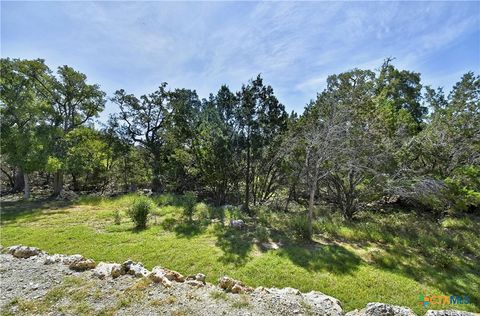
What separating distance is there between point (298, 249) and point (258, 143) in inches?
206

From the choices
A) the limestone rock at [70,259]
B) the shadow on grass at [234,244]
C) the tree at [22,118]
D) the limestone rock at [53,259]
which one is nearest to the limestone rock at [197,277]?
the shadow on grass at [234,244]

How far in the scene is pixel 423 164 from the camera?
10.5 metres

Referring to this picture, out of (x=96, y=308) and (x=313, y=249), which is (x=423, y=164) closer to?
(x=313, y=249)

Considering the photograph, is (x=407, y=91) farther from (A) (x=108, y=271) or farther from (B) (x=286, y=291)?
(A) (x=108, y=271)

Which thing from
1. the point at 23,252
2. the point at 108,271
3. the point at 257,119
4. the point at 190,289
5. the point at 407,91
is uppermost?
the point at 407,91

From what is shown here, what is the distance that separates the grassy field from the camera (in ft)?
15.4

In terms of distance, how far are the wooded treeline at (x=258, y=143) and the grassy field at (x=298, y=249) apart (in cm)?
116

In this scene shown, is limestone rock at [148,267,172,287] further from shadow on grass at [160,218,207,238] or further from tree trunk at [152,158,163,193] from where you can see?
tree trunk at [152,158,163,193]

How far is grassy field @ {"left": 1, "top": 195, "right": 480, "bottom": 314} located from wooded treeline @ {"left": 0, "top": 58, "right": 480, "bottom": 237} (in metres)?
1.16

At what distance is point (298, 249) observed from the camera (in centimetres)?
619

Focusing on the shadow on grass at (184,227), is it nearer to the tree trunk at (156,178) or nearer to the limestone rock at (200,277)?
the limestone rock at (200,277)

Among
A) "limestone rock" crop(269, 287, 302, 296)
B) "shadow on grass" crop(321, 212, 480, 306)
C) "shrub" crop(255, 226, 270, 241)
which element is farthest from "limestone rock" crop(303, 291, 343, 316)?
"shrub" crop(255, 226, 270, 241)

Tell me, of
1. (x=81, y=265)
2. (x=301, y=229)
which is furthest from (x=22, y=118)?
(x=301, y=229)

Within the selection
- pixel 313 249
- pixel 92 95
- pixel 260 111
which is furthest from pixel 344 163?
pixel 92 95
